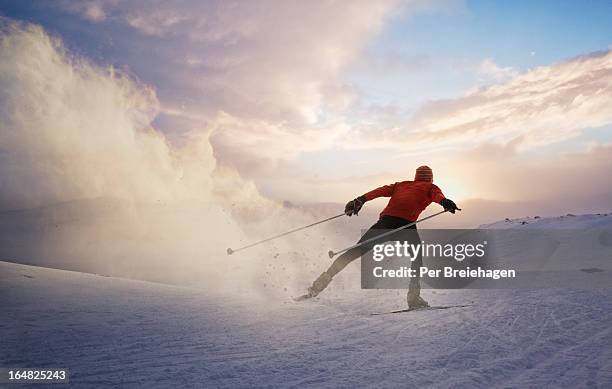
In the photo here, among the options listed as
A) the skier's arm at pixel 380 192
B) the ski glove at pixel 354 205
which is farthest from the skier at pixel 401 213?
the ski glove at pixel 354 205

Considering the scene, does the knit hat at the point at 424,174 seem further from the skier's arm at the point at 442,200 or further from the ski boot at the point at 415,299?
the ski boot at the point at 415,299

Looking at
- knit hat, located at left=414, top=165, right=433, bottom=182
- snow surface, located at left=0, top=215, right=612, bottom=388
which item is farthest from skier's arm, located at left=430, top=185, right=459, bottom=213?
snow surface, located at left=0, top=215, right=612, bottom=388

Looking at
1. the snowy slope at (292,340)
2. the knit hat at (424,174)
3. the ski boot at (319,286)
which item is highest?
the knit hat at (424,174)

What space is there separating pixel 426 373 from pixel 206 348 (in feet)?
6.56

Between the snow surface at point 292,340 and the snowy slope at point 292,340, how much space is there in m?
0.01

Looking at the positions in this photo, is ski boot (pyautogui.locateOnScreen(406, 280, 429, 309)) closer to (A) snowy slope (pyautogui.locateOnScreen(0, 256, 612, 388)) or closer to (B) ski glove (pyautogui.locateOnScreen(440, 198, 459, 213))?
(A) snowy slope (pyautogui.locateOnScreen(0, 256, 612, 388))

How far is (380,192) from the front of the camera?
759 cm

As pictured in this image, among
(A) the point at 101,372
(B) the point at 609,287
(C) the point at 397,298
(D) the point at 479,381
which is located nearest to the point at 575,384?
(D) the point at 479,381

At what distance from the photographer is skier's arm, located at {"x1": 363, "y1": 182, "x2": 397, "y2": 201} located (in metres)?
7.54

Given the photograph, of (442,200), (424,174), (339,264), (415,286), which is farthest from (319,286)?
(424,174)

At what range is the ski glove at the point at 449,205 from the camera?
6.47 m

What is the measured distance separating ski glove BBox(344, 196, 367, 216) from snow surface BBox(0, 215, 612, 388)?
2040 millimetres

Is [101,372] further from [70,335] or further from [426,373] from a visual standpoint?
[426,373]

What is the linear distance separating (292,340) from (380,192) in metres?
4.18
